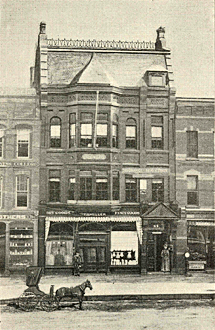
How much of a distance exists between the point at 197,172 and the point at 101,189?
12.9 ft

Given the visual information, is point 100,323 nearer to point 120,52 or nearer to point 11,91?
point 11,91

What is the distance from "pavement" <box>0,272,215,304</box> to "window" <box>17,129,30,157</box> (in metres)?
4.74

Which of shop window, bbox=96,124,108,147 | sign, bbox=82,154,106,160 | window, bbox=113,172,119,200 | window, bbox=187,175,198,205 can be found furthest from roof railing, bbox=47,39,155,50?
window, bbox=187,175,198,205

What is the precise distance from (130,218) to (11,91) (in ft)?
22.4

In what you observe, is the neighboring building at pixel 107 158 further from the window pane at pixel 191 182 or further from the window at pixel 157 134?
the window pane at pixel 191 182

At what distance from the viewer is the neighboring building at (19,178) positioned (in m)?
21.5

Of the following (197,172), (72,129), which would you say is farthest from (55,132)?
(197,172)

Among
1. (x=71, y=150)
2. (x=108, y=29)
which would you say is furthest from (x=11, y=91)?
(x=108, y=29)

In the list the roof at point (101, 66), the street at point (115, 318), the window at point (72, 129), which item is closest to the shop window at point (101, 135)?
the window at point (72, 129)

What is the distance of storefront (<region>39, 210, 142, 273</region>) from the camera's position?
21984 mm

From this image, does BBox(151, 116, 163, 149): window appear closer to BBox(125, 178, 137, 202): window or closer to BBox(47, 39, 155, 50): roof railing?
BBox(125, 178, 137, 202): window

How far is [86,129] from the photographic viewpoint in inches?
867

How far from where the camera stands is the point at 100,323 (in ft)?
53.3

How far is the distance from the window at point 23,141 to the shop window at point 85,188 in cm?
252
